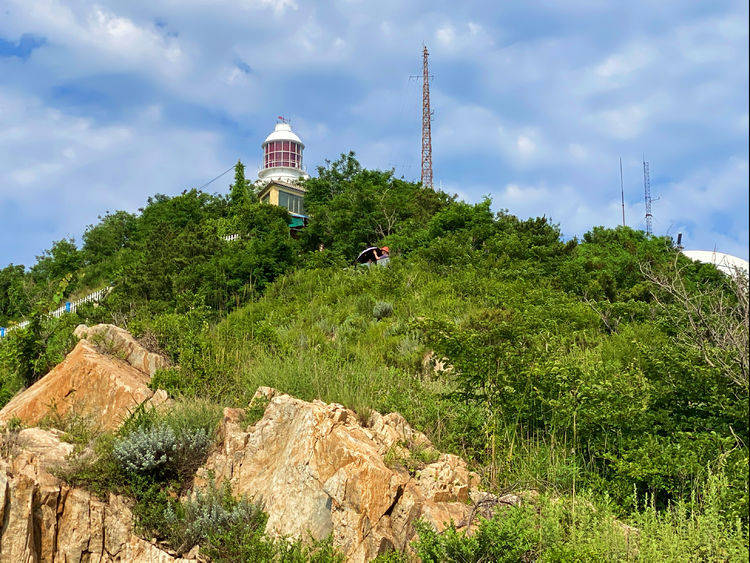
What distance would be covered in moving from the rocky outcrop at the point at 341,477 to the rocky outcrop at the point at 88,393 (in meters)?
1.96

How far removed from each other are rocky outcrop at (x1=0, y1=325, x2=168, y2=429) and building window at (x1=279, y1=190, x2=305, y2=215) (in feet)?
79.9

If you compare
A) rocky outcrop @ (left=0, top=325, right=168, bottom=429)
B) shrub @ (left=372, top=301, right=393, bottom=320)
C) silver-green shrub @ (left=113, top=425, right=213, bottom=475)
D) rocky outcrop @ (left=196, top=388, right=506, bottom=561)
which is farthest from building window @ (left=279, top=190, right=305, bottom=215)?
rocky outcrop @ (left=196, top=388, right=506, bottom=561)

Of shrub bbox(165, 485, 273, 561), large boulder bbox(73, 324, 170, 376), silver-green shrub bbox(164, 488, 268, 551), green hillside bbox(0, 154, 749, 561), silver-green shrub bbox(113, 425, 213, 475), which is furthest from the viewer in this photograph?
large boulder bbox(73, 324, 170, 376)

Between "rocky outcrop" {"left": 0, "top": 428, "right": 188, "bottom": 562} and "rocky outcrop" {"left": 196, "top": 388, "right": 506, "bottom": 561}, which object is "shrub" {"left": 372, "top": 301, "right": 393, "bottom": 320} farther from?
"rocky outcrop" {"left": 0, "top": 428, "right": 188, "bottom": 562}

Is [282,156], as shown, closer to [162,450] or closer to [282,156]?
[282,156]

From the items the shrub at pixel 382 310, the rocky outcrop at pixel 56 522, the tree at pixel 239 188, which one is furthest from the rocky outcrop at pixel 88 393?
the tree at pixel 239 188

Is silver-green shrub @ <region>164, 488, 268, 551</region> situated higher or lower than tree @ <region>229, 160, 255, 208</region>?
lower

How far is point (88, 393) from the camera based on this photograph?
747cm

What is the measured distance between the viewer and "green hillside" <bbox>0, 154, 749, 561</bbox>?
4.39 metres

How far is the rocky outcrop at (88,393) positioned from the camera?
7.23 meters

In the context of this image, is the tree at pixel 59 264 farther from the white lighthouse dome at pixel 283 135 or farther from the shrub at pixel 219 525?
the shrub at pixel 219 525

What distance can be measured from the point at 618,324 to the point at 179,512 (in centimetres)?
830

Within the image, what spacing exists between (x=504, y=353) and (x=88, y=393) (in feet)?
17.1

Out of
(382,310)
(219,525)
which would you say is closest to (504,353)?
(219,525)
